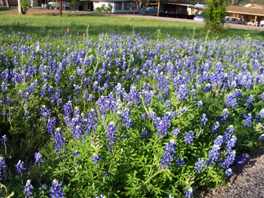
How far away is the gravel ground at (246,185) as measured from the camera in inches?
167

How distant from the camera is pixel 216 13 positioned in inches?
847

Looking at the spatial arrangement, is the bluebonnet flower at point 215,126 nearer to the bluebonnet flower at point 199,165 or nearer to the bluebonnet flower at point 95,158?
the bluebonnet flower at point 199,165

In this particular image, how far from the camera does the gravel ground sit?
4242 mm

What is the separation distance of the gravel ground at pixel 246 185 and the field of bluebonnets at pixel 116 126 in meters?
0.12

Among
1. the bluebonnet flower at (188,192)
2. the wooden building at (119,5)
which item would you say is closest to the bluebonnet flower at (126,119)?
the bluebonnet flower at (188,192)

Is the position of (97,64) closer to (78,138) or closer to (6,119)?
(6,119)

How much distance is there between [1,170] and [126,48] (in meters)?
5.80

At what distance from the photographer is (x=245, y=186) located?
442 cm

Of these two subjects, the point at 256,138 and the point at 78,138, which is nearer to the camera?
the point at 78,138

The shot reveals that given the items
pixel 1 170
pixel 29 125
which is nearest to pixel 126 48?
pixel 29 125

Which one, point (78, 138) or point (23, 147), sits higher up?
point (78, 138)

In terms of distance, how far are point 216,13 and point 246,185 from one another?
1811 centimetres

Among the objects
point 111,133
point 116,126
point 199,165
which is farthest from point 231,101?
point 111,133

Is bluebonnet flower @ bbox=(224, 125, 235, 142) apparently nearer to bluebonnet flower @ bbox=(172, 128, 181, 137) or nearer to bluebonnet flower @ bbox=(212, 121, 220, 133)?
bluebonnet flower @ bbox=(212, 121, 220, 133)
